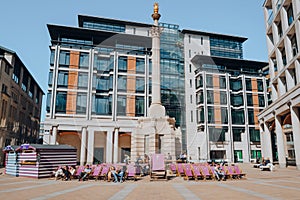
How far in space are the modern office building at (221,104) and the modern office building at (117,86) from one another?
0.84ft

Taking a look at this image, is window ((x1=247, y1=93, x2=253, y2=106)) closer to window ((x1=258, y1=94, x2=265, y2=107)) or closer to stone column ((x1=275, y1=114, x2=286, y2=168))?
window ((x1=258, y1=94, x2=265, y2=107))

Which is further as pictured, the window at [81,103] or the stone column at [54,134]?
the window at [81,103]

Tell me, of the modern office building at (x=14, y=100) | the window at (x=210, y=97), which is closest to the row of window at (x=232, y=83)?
the window at (x=210, y=97)

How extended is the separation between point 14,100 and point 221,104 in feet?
144

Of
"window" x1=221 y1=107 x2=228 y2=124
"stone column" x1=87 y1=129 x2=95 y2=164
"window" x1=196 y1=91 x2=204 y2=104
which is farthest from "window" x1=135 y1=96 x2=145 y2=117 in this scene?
"window" x1=221 y1=107 x2=228 y2=124

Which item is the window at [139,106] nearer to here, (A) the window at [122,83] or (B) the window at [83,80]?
(A) the window at [122,83]

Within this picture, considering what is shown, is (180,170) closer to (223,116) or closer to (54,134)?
(54,134)

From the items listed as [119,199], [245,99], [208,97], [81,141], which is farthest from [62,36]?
[119,199]

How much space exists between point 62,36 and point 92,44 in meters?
6.34

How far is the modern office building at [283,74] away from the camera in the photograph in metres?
26.8

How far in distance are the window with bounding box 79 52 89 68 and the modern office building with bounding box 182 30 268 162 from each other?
24.7 metres

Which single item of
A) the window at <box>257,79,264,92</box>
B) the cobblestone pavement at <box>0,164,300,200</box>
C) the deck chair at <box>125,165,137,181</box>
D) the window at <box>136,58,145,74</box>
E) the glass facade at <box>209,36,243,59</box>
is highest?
the glass facade at <box>209,36,243,59</box>

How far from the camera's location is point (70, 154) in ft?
75.7

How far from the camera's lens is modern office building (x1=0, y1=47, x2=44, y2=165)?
133 feet
